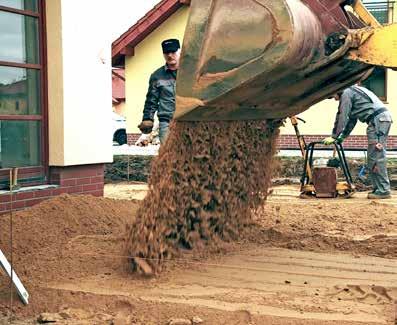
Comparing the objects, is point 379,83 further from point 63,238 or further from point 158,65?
point 63,238

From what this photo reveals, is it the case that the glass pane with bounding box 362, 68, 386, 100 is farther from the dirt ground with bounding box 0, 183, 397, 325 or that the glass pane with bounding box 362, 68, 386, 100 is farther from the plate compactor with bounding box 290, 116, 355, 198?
the dirt ground with bounding box 0, 183, 397, 325

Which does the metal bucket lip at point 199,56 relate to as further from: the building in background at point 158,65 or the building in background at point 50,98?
the building in background at point 158,65

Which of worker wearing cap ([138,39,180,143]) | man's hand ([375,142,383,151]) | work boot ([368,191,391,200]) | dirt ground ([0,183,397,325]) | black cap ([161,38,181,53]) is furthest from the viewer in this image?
work boot ([368,191,391,200])

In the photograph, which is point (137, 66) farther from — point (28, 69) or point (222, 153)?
point (222, 153)

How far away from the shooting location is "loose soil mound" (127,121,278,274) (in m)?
5.61

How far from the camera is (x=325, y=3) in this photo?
5.56 meters

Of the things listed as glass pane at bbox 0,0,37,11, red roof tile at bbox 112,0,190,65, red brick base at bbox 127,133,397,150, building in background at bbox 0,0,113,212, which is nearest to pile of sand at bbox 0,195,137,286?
building in background at bbox 0,0,113,212

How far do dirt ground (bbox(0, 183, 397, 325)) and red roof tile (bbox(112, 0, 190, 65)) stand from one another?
17.1m

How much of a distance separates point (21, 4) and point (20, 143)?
1485 mm

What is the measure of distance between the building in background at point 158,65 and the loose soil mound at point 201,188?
1504cm

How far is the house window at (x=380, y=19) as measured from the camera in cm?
2170

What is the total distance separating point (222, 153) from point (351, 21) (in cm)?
155

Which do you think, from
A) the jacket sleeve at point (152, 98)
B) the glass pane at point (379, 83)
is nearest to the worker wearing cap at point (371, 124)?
the jacket sleeve at point (152, 98)

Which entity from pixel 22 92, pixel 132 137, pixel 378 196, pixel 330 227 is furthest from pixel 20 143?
pixel 132 137
